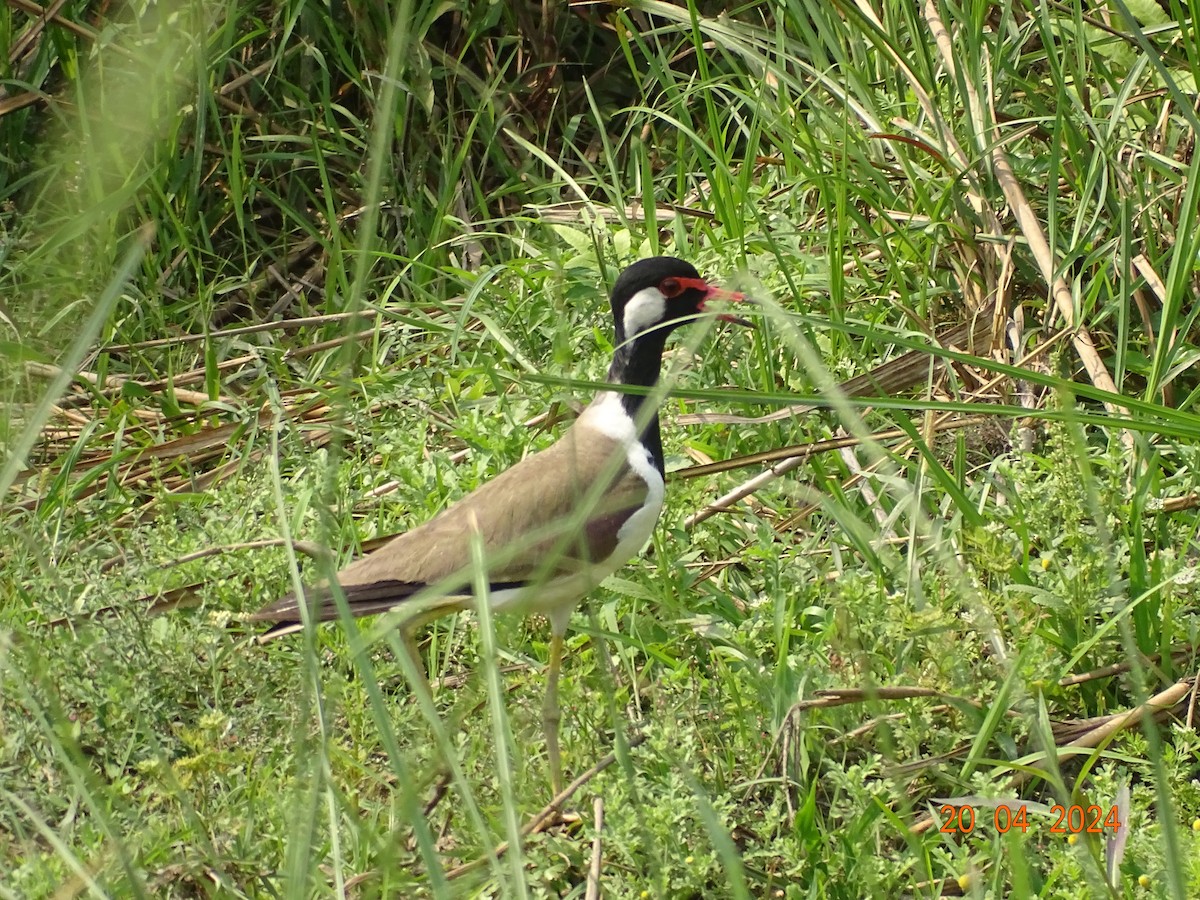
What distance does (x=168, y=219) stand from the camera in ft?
16.1

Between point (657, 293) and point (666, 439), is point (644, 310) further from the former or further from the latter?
point (666, 439)

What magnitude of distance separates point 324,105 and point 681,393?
3.92m

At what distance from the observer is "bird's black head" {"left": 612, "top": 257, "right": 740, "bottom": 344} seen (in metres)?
3.42

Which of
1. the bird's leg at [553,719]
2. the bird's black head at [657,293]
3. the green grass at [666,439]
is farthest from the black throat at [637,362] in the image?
the bird's leg at [553,719]

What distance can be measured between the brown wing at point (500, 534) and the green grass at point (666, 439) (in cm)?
15

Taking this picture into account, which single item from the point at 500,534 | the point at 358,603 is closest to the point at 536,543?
the point at 500,534

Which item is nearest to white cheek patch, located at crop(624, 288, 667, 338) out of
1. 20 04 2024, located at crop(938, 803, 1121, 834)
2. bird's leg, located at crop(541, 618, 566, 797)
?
bird's leg, located at crop(541, 618, 566, 797)

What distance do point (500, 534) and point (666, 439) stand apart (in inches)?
27.6

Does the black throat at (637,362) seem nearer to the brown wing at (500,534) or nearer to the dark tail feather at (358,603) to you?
the brown wing at (500,534)

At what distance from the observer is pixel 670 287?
3.42 metres

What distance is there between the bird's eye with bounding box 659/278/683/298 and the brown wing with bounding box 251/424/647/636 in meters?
0.47

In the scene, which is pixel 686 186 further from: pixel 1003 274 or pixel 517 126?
pixel 1003 274

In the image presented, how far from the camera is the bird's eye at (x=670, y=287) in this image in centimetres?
342

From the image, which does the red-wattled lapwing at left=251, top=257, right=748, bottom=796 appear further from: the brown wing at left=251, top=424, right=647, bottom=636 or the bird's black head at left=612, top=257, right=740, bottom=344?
the bird's black head at left=612, top=257, right=740, bottom=344
